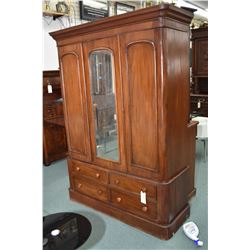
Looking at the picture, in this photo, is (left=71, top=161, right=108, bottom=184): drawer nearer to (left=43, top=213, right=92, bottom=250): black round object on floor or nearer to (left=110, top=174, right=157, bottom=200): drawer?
(left=110, top=174, right=157, bottom=200): drawer

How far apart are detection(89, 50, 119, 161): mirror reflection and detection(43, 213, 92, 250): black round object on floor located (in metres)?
0.62

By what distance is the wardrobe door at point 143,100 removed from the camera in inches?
68.1

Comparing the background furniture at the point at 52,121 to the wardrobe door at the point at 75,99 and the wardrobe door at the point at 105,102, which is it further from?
the wardrobe door at the point at 105,102

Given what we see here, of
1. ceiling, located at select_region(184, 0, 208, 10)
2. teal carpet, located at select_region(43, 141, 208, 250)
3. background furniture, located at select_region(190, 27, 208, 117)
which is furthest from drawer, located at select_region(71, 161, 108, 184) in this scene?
ceiling, located at select_region(184, 0, 208, 10)

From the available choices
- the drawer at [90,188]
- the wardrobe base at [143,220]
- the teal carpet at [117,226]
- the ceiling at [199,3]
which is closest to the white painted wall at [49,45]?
the teal carpet at [117,226]

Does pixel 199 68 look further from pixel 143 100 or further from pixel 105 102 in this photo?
pixel 143 100

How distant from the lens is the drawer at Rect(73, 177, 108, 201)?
7.71 ft

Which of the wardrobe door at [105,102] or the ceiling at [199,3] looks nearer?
the wardrobe door at [105,102]

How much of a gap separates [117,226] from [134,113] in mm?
1047

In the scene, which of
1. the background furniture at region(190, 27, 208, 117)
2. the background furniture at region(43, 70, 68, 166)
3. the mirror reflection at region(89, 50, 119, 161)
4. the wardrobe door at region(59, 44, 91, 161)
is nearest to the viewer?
the mirror reflection at region(89, 50, 119, 161)

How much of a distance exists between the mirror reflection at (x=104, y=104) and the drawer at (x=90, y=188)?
34cm
